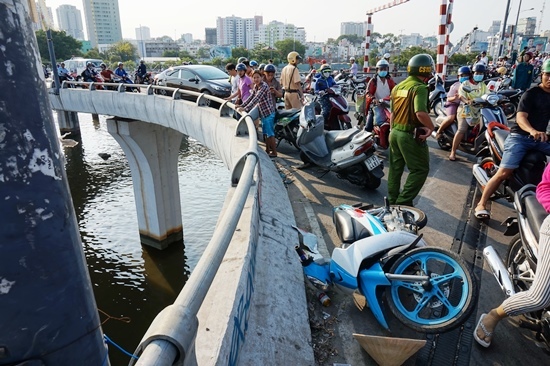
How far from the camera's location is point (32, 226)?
38.9 inches

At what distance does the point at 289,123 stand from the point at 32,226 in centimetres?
700

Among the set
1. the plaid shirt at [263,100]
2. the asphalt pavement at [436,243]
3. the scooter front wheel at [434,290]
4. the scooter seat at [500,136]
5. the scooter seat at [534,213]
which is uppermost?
the plaid shirt at [263,100]

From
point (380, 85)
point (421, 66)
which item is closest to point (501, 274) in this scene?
point (421, 66)

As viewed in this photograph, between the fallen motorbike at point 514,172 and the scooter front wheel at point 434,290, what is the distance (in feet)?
6.59

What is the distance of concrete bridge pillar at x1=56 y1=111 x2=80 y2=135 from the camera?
89.5 feet

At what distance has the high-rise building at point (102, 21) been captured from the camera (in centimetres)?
15800

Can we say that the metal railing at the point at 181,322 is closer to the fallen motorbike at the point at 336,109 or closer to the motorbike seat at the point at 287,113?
the motorbike seat at the point at 287,113

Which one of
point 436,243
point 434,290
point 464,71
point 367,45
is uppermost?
point 367,45

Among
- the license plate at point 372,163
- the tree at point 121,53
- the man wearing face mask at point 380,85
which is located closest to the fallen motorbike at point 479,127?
the man wearing face mask at point 380,85

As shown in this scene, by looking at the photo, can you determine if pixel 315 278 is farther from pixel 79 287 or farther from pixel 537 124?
pixel 537 124

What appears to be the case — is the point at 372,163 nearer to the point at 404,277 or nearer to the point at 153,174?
the point at 404,277

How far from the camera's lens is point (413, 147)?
172 inches

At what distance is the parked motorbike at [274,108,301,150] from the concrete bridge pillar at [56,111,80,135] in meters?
23.9

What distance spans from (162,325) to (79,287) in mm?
267
